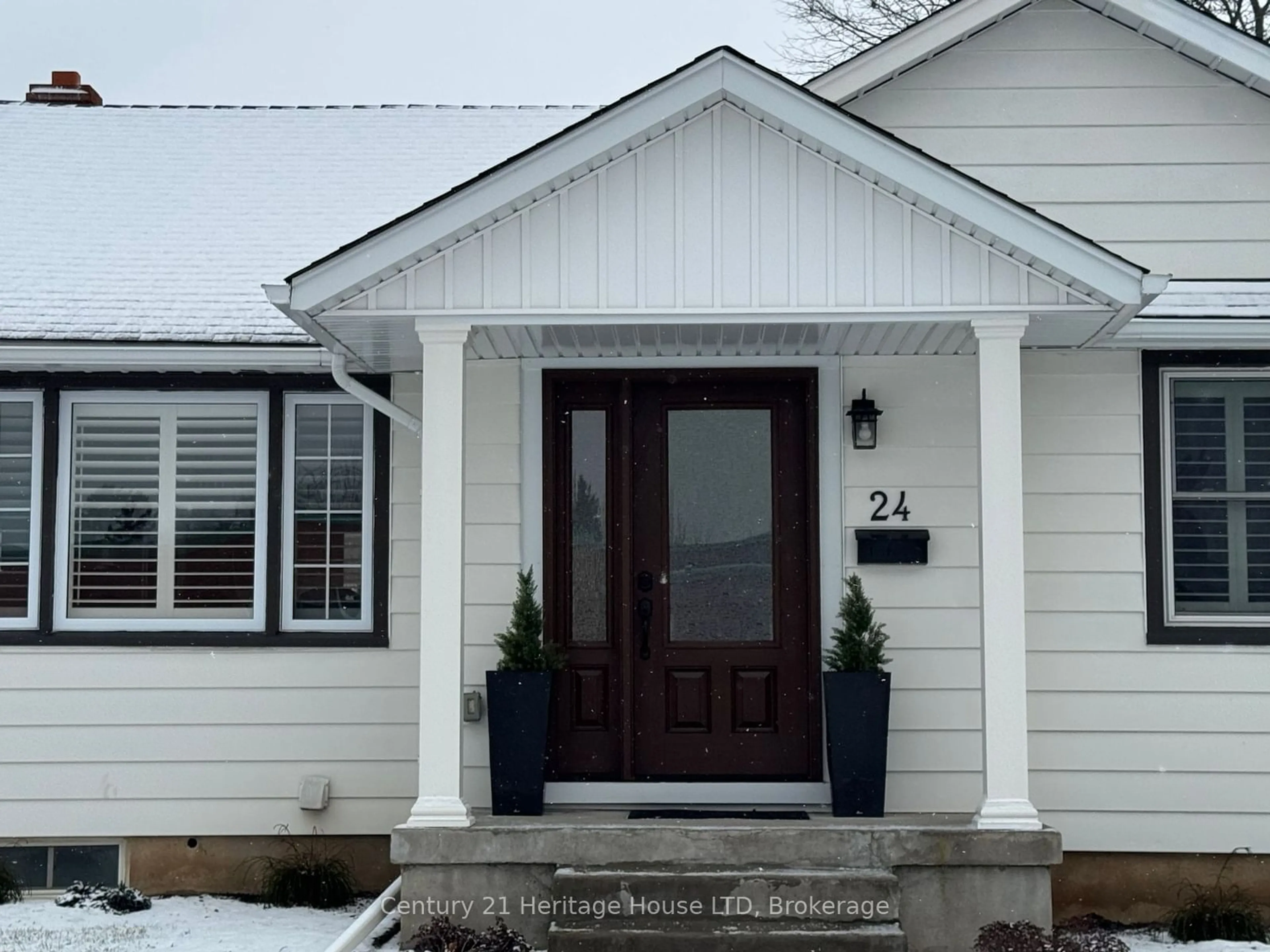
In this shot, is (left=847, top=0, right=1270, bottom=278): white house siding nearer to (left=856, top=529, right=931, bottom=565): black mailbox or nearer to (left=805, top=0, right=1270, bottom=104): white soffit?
(left=805, top=0, right=1270, bottom=104): white soffit

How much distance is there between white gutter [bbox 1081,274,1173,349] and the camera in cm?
569

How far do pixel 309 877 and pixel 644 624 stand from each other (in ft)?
6.94

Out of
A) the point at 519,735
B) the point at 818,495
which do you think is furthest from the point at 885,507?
the point at 519,735

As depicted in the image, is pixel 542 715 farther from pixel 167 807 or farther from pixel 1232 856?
pixel 1232 856

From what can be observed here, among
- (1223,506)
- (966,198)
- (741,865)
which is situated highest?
(966,198)

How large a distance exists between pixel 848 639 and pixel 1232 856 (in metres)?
2.26

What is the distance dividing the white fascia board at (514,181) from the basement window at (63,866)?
3469 millimetres

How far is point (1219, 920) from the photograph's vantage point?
21.6 ft

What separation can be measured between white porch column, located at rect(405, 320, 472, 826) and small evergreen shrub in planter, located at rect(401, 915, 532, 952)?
1.38 feet

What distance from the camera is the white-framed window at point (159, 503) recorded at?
24.2 feet

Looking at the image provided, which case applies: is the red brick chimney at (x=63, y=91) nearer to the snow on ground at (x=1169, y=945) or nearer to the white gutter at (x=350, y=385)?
the white gutter at (x=350, y=385)

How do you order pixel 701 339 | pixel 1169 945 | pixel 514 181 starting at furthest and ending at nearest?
1. pixel 701 339
2. pixel 1169 945
3. pixel 514 181

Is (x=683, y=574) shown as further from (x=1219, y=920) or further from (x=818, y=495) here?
(x=1219, y=920)

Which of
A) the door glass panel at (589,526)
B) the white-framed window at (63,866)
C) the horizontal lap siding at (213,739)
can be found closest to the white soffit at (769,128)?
the door glass panel at (589,526)
